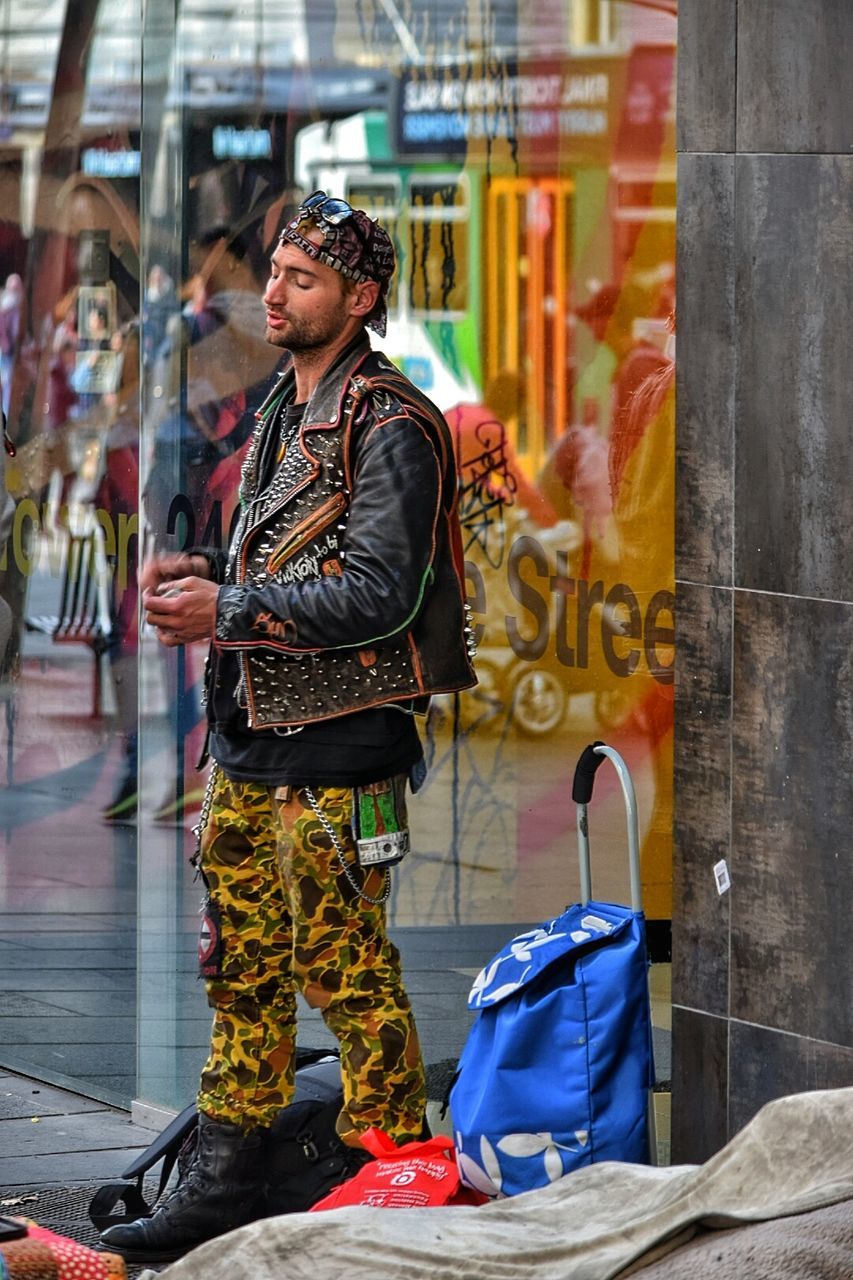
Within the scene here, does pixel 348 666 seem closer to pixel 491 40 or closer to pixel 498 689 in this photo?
pixel 498 689

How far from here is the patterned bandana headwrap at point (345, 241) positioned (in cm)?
493

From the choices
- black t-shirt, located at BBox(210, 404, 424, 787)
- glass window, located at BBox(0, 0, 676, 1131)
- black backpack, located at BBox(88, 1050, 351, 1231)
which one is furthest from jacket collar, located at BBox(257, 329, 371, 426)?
black backpack, located at BBox(88, 1050, 351, 1231)

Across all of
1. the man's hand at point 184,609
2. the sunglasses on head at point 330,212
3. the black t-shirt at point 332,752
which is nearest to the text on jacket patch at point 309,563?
the man's hand at point 184,609

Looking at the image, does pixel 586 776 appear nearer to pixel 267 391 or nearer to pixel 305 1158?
pixel 305 1158

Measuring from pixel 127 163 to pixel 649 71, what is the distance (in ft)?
5.90

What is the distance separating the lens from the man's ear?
4.98 m

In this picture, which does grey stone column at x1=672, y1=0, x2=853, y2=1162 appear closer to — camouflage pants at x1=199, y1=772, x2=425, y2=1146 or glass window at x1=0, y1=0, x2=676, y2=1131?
glass window at x1=0, y1=0, x2=676, y2=1131

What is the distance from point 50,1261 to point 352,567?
5.45ft

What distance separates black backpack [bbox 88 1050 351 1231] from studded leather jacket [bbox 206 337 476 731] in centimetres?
84

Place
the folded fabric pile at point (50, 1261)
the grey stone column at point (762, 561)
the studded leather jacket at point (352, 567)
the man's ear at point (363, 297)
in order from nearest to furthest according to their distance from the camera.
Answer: the folded fabric pile at point (50, 1261)
the grey stone column at point (762, 561)
the studded leather jacket at point (352, 567)
the man's ear at point (363, 297)

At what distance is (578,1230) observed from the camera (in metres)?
3.94

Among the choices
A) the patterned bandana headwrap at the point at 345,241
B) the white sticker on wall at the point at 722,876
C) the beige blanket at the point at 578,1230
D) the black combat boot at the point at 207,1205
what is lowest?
the black combat boot at the point at 207,1205

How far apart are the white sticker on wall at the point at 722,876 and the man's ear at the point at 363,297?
4.23ft

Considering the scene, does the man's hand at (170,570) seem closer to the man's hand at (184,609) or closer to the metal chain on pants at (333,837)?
the man's hand at (184,609)
